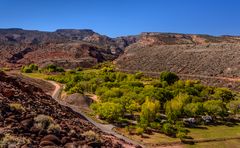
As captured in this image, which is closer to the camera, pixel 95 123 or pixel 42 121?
pixel 42 121

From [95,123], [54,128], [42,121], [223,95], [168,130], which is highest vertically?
[42,121]

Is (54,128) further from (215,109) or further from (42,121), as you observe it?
(215,109)

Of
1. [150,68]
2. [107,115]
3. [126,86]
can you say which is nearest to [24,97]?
[107,115]

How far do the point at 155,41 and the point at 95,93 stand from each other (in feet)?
310

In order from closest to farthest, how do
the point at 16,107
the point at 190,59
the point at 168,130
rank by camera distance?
the point at 16,107, the point at 168,130, the point at 190,59

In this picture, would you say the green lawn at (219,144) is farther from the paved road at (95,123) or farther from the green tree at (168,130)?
the paved road at (95,123)

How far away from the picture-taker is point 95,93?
7331cm

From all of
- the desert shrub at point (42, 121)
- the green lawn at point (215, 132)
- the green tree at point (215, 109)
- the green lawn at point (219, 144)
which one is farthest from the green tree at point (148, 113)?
the desert shrub at point (42, 121)

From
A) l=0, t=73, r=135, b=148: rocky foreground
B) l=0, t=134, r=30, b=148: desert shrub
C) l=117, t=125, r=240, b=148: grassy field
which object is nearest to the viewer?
l=0, t=134, r=30, b=148: desert shrub

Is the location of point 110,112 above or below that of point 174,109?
below

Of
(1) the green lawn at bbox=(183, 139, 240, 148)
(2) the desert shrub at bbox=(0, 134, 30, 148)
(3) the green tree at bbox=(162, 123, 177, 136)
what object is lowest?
(1) the green lawn at bbox=(183, 139, 240, 148)

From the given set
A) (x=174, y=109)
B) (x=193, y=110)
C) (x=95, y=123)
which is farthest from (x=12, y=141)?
(x=193, y=110)

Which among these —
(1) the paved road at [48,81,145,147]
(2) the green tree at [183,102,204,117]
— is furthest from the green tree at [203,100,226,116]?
(1) the paved road at [48,81,145,147]

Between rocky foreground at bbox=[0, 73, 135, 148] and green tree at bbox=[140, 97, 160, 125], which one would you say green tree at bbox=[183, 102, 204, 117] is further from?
rocky foreground at bbox=[0, 73, 135, 148]
